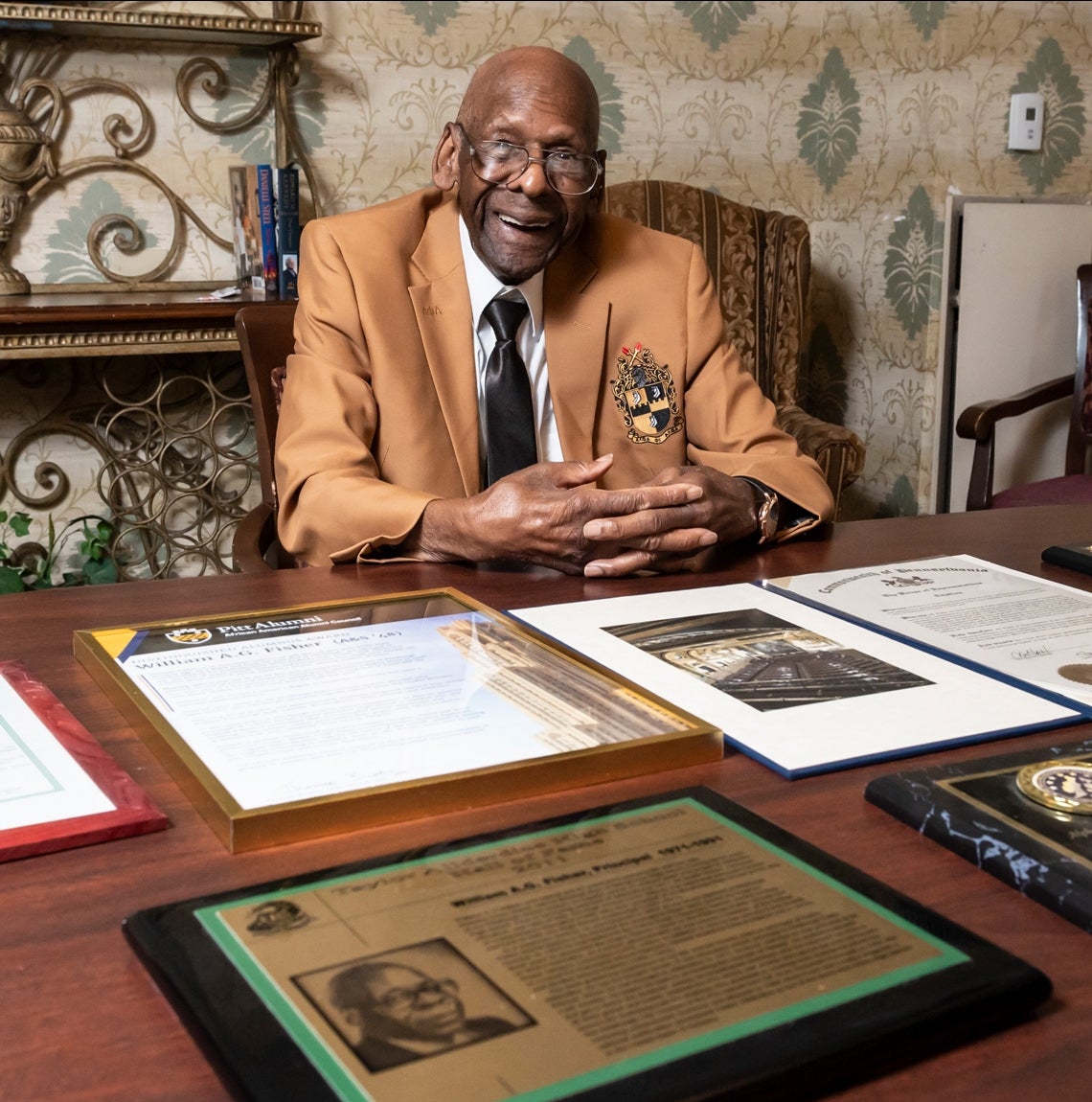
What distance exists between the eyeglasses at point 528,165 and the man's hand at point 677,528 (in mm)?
556

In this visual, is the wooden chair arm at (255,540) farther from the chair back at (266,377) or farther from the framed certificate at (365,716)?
the framed certificate at (365,716)

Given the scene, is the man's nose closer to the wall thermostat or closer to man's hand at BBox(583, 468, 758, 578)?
man's hand at BBox(583, 468, 758, 578)

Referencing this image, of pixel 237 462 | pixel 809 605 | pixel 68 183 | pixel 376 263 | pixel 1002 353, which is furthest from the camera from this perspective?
pixel 1002 353

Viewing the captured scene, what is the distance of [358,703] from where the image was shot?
0.89 meters

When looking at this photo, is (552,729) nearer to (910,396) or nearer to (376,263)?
(376,263)

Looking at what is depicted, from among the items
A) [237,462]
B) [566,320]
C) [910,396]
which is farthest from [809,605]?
[910,396]

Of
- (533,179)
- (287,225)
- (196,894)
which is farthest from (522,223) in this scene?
(196,894)

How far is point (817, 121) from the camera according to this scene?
3.82 m

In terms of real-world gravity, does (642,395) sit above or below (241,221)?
below

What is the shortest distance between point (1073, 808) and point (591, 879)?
0.95 ft

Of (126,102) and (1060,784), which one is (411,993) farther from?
(126,102)

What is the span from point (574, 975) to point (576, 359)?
1.48 meters

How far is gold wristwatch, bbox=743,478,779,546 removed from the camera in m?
1.58

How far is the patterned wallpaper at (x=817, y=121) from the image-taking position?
129 inches
